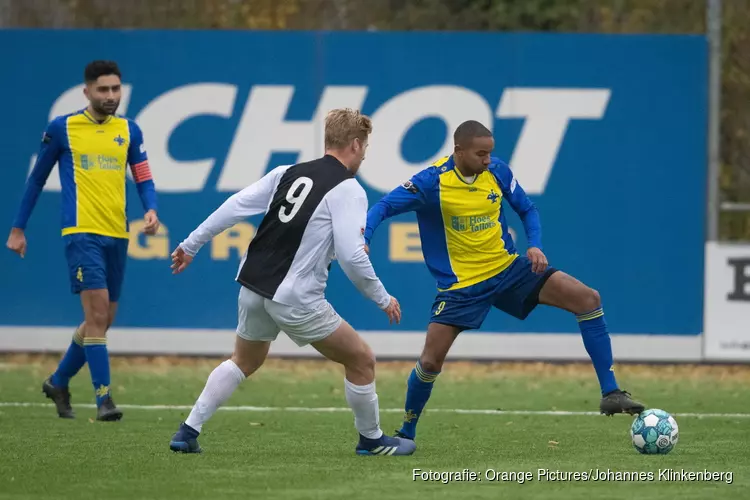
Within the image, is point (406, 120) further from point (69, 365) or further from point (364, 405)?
point (364, 405)

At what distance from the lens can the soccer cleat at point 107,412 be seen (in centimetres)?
929

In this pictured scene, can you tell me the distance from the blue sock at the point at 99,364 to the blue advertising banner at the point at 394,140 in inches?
147

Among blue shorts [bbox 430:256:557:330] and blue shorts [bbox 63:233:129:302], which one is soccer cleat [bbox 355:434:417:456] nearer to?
blue shorts [bbox 430:256:557:330]

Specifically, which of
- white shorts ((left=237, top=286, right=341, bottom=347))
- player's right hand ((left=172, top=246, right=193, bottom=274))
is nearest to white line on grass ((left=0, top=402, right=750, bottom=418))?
white shorts ((left=237, top=286, right=341, bottom=347))

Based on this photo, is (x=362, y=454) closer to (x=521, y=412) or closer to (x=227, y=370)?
(x=227, y=370)

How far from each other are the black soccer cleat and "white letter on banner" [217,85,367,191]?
5.69m

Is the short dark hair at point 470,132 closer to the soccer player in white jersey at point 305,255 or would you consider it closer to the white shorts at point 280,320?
the soccer player in white jersey at point 305,255

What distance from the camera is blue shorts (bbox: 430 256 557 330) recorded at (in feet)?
27.2

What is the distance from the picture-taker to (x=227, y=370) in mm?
7230

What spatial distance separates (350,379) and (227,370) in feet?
2.09

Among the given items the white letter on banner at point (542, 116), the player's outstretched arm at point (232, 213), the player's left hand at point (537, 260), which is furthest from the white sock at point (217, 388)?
the white letter on banner at point (542, 116)

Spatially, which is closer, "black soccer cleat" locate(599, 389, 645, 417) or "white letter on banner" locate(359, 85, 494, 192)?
"black soccer cleat" locate(599, 389, 645, 417)

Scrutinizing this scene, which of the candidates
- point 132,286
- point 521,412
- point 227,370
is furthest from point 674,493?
point 132,286

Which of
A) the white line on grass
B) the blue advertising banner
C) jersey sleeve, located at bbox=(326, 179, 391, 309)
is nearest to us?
jersey sleeve, located at bbox=(326, 179, 391, 309)
